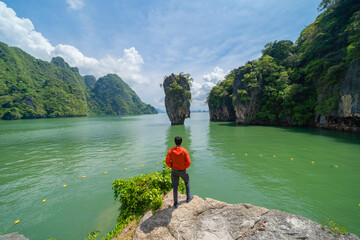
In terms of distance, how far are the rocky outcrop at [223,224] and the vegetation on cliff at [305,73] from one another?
2525 centimetres

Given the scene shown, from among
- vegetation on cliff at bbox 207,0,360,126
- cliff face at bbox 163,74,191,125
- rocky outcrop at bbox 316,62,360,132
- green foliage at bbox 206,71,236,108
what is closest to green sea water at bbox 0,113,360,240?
rocky outcrop at bbox 316,62,360,132

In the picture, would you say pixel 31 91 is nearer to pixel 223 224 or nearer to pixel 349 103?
pixel 223 224

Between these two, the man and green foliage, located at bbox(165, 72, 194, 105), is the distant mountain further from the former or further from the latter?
the man

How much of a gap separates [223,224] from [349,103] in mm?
25688

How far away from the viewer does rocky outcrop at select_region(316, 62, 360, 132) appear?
17.2 m

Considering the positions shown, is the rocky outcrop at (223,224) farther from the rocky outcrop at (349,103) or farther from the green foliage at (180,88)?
the green foliage at (180,88)

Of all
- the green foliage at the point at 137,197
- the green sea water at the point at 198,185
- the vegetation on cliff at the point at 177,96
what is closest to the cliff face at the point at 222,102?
the vegetation on cliff at the point at 177,96

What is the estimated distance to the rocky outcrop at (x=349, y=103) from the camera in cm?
1720

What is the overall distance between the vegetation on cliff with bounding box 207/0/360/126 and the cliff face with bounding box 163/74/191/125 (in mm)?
14240

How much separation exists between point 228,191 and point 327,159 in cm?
874

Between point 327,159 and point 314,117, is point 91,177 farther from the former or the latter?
point 314,117

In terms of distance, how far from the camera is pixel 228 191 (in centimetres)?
672

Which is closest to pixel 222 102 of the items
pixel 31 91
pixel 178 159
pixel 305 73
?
pixel 305 73

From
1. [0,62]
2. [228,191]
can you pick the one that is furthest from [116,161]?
[0,62]
